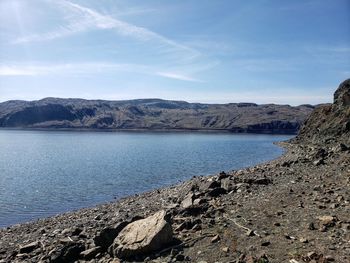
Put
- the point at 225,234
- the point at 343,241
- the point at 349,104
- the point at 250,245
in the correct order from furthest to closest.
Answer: the point at 349,104 → the point at 225,234 → the point at 250,245 → the point at 343,241

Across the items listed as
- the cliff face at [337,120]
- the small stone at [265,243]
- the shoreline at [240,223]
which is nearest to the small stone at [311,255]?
the shoreline at [240,223]

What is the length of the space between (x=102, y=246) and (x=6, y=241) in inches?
445

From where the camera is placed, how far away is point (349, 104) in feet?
267

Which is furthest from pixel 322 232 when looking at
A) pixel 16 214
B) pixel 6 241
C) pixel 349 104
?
pixel 349 104

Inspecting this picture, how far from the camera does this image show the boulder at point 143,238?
1395 cm

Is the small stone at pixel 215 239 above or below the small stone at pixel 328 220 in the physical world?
below

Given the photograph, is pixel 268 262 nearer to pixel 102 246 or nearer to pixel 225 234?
pixel 225 234

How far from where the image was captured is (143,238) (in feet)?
46.8

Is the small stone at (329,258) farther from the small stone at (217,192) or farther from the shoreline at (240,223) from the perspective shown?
the small stone at (217,192)

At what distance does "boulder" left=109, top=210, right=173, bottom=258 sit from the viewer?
13953mm

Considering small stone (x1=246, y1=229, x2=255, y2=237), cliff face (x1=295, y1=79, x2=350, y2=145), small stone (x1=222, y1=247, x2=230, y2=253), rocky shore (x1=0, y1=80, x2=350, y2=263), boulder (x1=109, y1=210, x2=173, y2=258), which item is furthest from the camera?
cliff face (x1=295, y1=79, x2=350, y2=145)

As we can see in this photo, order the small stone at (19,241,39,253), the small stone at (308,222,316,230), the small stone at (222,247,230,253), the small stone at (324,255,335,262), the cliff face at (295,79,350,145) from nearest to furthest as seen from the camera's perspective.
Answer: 1. the small stone at (324,255,335,262)
2. the small stone at (222,247,230,253)
3. the small stone at (308,222,316,230)
4. the small stone at (19,241,39,253)
5. the cliff face at (295,79,350,145)

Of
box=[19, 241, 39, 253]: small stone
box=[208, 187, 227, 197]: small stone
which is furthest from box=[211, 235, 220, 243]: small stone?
box=[19, 241, 39, 253]: small stone

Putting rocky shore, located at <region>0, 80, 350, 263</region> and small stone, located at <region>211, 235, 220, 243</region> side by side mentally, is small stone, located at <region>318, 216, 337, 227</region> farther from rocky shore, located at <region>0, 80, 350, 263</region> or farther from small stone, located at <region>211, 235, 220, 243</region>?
small stone, located at <region>211, 235, 220, 243</region>
